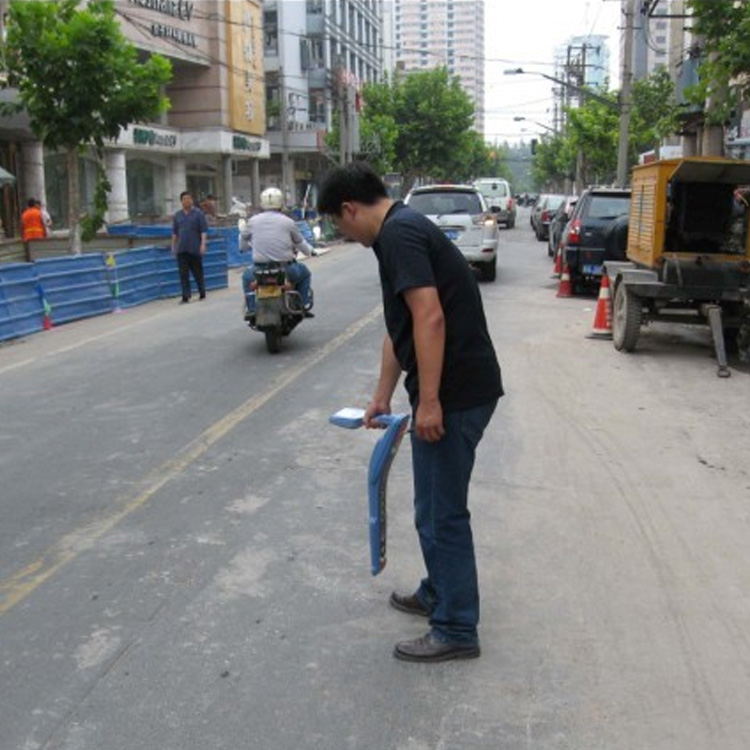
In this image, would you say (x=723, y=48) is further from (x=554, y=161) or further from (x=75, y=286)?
(x=554, y=161)

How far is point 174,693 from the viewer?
Result: 11.1ft

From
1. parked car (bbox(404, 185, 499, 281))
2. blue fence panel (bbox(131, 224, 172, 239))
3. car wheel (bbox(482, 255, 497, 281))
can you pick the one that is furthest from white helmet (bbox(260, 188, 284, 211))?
blue fence panel (bbox(131, 224, 172, 239))

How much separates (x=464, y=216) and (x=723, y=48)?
7.27 metres

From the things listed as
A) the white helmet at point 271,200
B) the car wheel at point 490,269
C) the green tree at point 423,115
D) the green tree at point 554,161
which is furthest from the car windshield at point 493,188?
the white helmet at point 271,200

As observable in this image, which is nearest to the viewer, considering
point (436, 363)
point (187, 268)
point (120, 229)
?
point (436, 363)

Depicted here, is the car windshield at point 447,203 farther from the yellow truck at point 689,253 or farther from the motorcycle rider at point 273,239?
the motorcycle rider at point 273,239

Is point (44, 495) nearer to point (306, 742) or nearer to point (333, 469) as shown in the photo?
point (333, 469)

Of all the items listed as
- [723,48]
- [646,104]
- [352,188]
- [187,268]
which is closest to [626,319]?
[723,48]

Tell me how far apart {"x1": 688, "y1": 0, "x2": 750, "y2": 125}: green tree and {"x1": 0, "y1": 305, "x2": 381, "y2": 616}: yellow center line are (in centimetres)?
580

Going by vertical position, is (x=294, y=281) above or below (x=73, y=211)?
below

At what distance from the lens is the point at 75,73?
632 inches

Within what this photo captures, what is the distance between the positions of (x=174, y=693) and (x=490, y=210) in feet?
51.3

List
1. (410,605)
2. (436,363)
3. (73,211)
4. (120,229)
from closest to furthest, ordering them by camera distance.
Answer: (436,363)
(410,605)
(73,211)
(120,229)

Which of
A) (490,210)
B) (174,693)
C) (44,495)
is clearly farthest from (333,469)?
(490,210)
